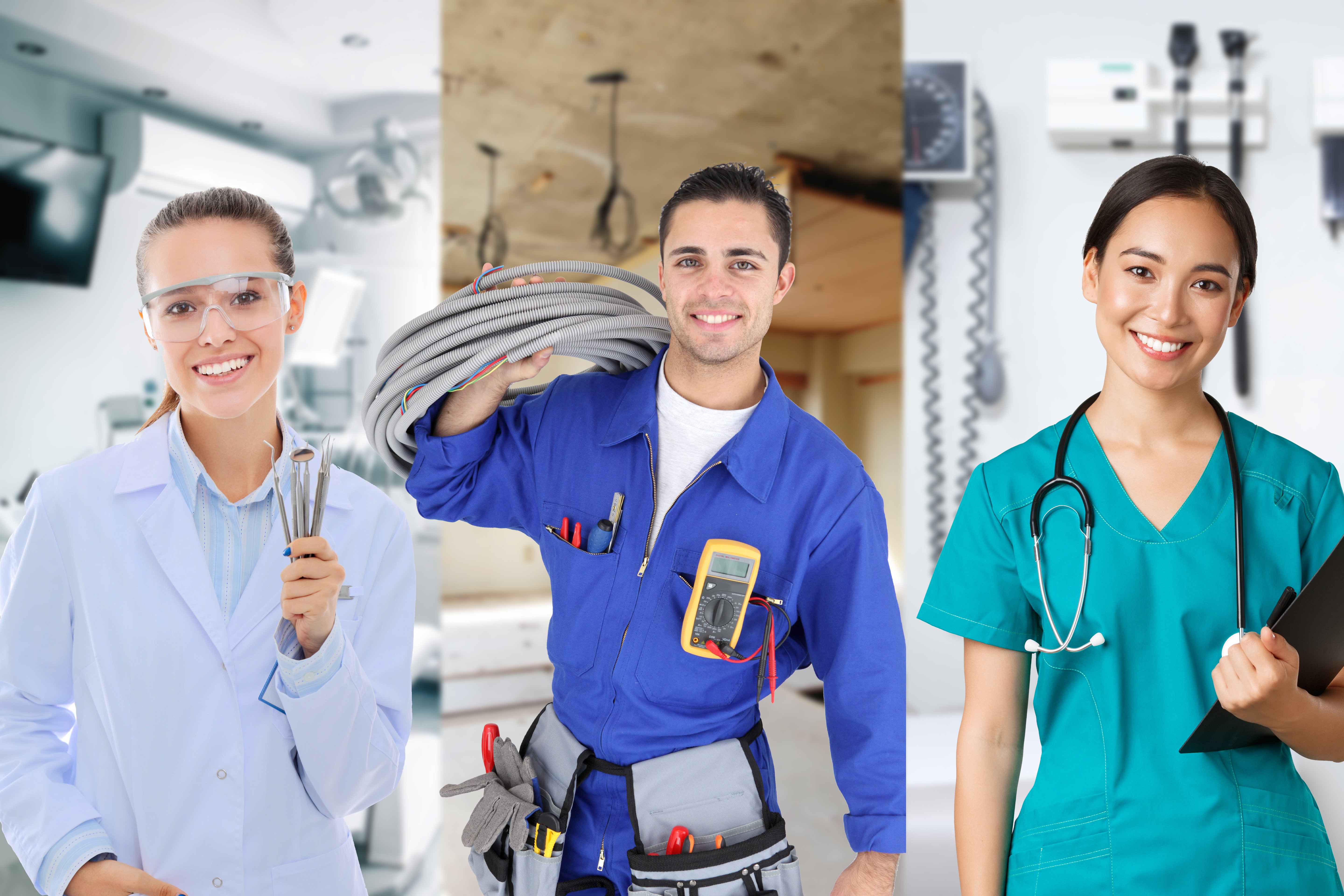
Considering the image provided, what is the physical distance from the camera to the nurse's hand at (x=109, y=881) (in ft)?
3.45

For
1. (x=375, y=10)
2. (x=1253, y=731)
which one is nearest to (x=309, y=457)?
(x=1253, y=731)

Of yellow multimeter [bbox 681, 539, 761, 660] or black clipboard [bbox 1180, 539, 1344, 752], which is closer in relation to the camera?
black clipboard [bbox 1180, 539, 1344, 752]

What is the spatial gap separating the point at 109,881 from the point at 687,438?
2.89 ft

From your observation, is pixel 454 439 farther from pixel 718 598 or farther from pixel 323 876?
pixel 323 876

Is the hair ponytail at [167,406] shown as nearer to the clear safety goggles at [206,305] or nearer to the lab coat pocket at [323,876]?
the clear safety goggles at [206,305]

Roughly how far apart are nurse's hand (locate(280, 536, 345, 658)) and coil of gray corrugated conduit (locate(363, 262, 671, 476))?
22cm

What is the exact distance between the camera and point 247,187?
1834 mm

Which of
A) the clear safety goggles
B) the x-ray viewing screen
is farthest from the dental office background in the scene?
the clear safety goggles

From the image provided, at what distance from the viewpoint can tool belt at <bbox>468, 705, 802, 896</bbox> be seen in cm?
118

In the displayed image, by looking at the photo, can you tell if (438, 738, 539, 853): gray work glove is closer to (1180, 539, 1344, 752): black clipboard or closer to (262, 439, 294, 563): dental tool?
(262, 439, 294, 563): dental tool

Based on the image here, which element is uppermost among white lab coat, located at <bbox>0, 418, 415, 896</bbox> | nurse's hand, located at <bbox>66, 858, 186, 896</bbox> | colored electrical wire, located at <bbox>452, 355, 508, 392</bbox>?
colored electrical wire, located at <bbox>452, 355, 508, 392</bbox>

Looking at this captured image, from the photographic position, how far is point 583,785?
127 cm

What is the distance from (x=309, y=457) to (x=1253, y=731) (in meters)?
1.15

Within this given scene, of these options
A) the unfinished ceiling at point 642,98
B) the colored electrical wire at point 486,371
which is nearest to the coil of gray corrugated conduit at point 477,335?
the colored electrical wire at point 486,371
